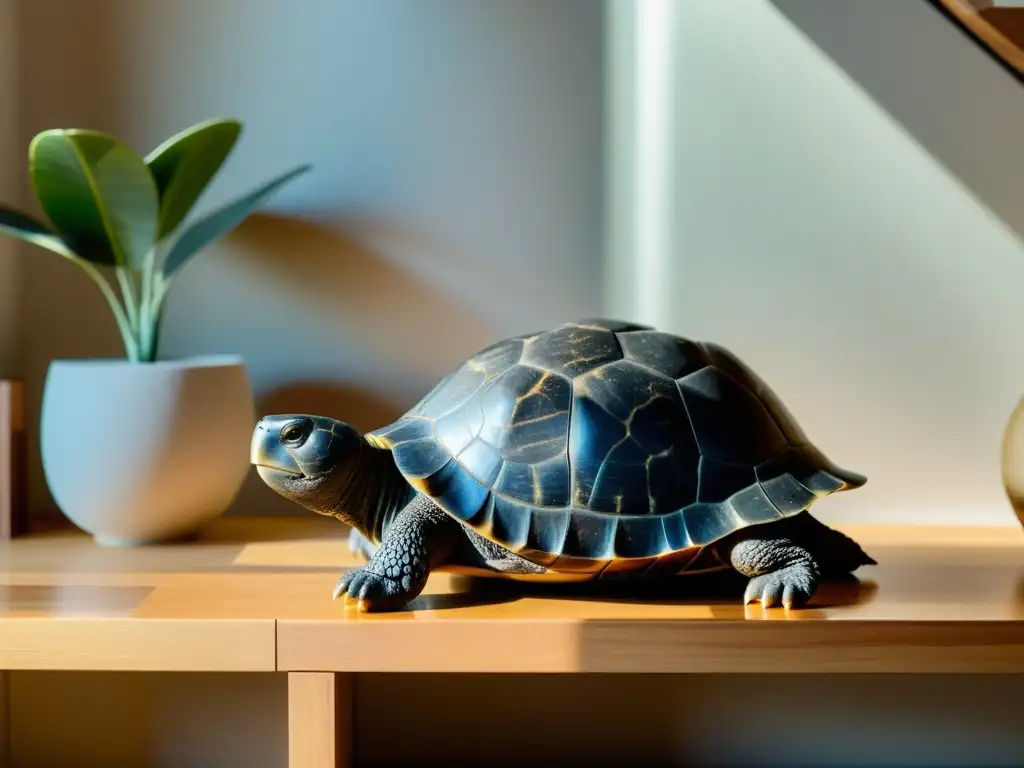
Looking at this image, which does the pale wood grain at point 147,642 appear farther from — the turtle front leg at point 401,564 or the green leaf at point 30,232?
the green leaf at point 30,232

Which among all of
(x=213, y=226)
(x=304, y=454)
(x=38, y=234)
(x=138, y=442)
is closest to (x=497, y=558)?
(x=304, y=454)

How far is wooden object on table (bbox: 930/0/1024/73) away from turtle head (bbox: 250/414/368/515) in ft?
2.77

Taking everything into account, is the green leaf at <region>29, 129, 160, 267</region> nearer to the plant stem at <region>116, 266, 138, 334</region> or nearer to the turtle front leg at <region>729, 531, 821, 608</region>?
the plant stem at <region>116, 266, 138, 334</region>

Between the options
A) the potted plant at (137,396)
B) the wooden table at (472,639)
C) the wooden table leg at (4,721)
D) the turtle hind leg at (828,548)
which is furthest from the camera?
the wooden table leg at (4,721)

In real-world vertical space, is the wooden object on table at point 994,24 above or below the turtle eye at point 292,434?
above

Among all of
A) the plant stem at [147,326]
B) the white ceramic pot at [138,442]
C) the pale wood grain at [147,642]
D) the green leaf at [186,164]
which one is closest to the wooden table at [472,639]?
the pale wood grain at [147,642]

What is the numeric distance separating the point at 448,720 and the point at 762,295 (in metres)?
0.70

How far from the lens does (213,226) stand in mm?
1325

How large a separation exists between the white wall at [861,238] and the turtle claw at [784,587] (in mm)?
451

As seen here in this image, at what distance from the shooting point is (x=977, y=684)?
54.7 inches

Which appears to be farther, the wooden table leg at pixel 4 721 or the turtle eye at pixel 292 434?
the wooden table leg at pixel 4 721

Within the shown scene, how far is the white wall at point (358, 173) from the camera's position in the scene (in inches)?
56.9

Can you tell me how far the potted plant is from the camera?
123cm

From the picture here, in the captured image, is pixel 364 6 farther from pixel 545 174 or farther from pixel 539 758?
pixel 539 758
